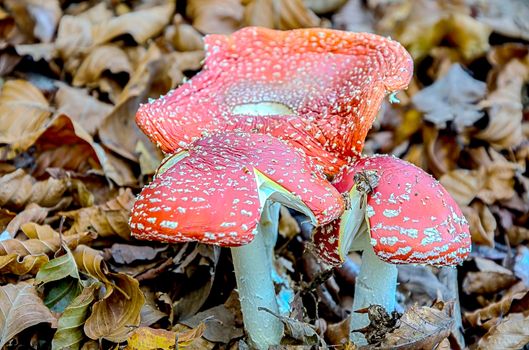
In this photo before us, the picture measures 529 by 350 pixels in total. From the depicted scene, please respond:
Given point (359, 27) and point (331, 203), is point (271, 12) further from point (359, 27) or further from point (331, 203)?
point (331, 203)

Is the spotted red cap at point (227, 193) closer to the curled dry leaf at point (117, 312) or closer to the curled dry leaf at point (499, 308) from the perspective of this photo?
the curled dry leaf at point (117, 312)

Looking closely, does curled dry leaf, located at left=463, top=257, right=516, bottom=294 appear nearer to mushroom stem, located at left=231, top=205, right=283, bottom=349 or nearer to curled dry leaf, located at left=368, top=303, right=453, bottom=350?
curled dry leaf, located at left=368, top=303, right=453, bottom=350

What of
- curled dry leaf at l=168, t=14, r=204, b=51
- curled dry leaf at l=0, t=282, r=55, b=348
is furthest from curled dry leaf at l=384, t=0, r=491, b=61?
curled dry leaf at l=0, t=282, r=55, b=348

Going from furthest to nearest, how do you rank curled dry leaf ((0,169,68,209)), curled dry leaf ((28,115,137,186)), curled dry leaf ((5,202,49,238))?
curled dry leaf ((28,115,137,186)) < curled dry leaf ((0,169,68,209)) < curled dry leaf ((5,202,49,238))

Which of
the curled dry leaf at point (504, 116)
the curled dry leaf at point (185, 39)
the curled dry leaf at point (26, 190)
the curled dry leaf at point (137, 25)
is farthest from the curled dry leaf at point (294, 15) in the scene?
the curled dry leaf at point (26, 190)

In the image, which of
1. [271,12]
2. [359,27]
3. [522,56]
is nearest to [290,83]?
[271,12]

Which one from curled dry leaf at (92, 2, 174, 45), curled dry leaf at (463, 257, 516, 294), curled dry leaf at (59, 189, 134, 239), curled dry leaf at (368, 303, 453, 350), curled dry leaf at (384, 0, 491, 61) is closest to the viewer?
curled dry leaf at (368, 303, 453, 350)
